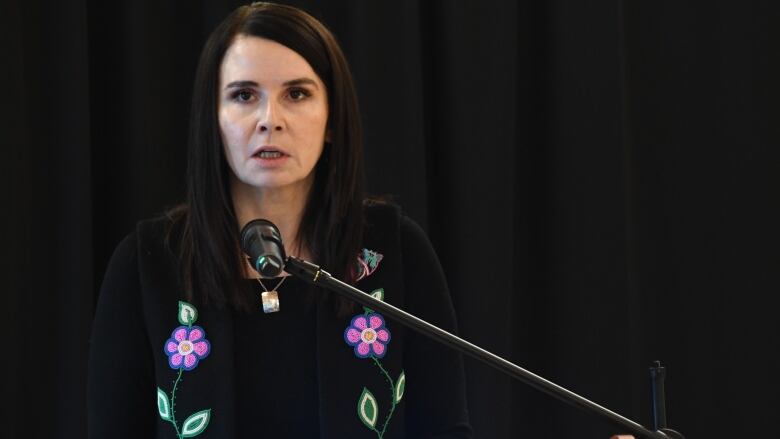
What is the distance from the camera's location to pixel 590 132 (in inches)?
102

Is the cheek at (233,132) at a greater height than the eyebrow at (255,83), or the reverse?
the eyebrow at (255,83)

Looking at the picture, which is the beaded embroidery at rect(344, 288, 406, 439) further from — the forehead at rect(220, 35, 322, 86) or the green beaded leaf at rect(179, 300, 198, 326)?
the forehead at rect(220, 35, 322, 86)

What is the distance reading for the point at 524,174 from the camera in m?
2.62

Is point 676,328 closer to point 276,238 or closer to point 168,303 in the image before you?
point 168,303

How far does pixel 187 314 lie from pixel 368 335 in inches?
12.3

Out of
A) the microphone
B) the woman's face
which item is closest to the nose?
the woman's face

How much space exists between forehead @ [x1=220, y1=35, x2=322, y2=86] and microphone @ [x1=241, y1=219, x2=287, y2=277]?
474 millimetres

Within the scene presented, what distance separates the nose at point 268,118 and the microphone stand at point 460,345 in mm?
452

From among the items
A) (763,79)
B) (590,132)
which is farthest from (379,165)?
(763,79)

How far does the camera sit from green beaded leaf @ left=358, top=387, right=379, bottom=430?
169 cm

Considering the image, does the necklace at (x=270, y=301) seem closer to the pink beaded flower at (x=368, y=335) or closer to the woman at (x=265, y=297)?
the woman at (x=265, y=297)

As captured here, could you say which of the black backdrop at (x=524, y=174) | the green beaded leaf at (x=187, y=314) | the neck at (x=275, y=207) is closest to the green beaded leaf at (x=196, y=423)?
the green beaded leaf at (x=187, y=314)

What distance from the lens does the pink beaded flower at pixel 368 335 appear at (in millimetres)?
1720

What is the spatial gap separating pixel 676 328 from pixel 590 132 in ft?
1.94
